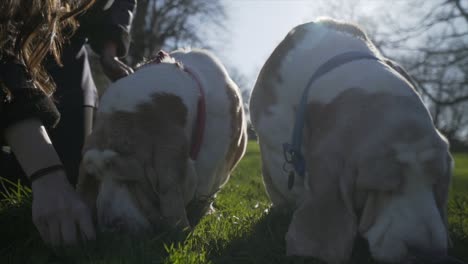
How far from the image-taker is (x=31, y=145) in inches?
101

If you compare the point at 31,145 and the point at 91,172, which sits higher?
the point at 31,145

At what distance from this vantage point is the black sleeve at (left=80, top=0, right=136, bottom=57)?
437cm

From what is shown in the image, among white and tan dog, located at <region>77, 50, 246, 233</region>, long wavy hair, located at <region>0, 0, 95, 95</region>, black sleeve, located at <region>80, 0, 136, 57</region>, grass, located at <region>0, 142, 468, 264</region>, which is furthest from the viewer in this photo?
black sleeve, located at <region>80, 0, 136, 57</region>

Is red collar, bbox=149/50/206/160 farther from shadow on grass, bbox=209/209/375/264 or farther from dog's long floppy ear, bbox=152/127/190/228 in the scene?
shadow on grass, bbox=209/209/375/264

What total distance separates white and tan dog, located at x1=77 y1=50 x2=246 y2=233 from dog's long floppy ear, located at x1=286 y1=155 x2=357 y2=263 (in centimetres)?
73

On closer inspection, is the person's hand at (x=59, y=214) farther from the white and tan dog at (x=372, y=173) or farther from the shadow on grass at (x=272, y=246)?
the white and tan dog at (x=372, y=173)

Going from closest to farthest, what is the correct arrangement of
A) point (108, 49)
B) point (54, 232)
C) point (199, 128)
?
point (54, 232) → point (199, 128) → point (108, 49)

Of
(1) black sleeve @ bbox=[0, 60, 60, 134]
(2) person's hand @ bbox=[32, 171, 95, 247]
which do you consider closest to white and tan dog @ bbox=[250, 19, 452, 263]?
(2) person's hand @ bbox=[32, 171, 95, 247]

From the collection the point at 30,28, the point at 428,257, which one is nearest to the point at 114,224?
the point at 30,28

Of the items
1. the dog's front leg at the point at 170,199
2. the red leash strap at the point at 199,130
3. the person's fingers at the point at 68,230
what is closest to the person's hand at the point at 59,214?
the person's fingers at the point at 68,230

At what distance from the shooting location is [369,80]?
7.76 ft

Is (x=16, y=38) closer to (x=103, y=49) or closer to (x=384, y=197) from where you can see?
(x=103, y=49)

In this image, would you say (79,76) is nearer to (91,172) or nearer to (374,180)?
(91,172)

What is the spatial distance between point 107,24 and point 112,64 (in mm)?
370
